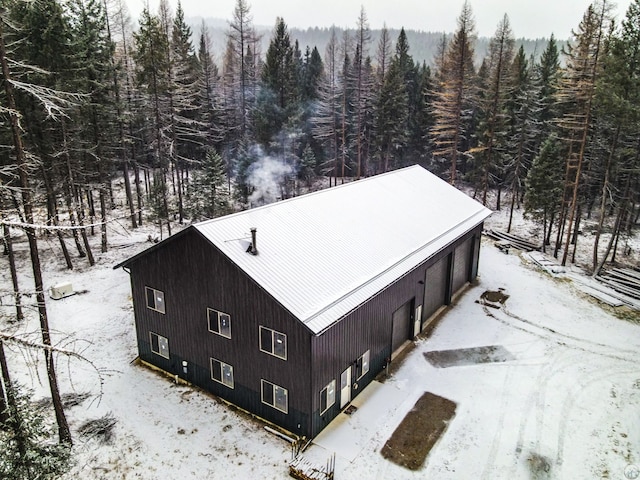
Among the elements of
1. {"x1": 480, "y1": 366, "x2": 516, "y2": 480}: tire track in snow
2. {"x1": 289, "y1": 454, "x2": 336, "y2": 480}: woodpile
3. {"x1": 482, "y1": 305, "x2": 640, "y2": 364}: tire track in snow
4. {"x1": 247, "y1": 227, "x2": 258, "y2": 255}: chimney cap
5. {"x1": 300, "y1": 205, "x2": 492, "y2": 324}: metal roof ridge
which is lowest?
{"x1": 482, "y1": 305, "x2": 640, "y2": 364}: tire track in snow

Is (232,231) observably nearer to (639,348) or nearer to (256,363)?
(256,363)

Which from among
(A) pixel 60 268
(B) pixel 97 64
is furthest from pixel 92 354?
(B) pixel 97 64

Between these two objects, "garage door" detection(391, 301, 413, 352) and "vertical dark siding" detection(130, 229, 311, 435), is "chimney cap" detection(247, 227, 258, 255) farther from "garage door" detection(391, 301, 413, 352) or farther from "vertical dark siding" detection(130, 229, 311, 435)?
"garage door" detection(391, 301, 413, 352)

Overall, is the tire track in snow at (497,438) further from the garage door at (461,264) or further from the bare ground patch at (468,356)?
the garage door at (461,264)

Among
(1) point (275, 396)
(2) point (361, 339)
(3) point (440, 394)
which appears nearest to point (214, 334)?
(1) point (275, 396)

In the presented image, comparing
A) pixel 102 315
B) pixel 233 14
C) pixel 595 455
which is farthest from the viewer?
pixel 233 14

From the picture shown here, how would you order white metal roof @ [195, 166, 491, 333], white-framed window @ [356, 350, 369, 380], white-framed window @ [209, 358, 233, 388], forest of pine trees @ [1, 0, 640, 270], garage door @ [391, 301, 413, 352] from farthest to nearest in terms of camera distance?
forest of pine trees @ [1, 0, 640, 270]
garage door @ [391, 301, 413, 352]
white-framed window @ [356, 350, 369, 380]
white-framed window @ [209, 358, 233, 388]
white metal roof @ [195, 166, 491, 333]

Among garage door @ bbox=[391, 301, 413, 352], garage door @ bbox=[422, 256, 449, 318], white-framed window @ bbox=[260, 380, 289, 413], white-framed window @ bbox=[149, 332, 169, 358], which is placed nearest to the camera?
white-framed window @ bbox=[260, 380, 289, 413]

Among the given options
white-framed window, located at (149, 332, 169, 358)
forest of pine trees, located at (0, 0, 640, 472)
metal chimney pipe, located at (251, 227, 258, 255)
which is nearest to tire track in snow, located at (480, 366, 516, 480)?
metal chimney pipe, located at (251, 227, 258, 255)
